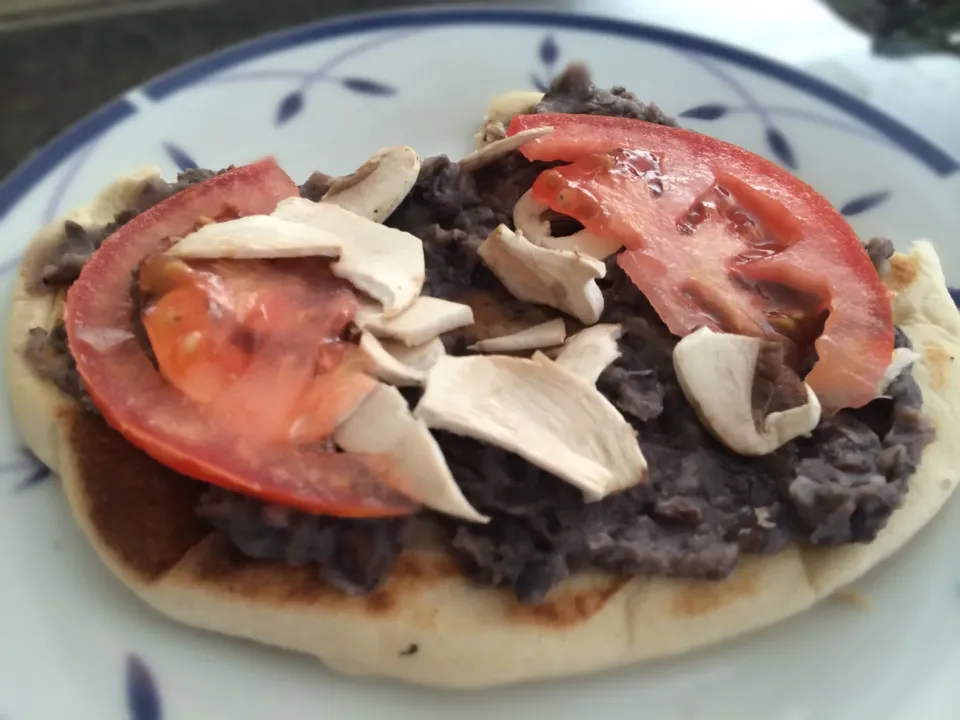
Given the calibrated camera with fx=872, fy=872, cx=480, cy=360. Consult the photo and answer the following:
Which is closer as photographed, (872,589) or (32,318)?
(872,589)

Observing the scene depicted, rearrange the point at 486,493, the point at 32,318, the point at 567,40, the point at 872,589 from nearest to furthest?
1. the point at 486,493
2. the point at 872,589
3. the point at 32,318
4. the point at 567,40

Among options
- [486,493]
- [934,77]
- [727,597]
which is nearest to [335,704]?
[486,493]

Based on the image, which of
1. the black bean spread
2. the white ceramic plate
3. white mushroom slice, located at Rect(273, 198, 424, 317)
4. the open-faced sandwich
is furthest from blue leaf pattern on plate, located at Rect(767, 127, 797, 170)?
white mushroom slice, located at Rect(273, 198, 424, 317)

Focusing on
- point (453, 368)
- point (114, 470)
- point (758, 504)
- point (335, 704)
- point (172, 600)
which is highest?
point (453, 368)

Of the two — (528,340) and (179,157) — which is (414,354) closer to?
(528,340)

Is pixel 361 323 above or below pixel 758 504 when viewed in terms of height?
above

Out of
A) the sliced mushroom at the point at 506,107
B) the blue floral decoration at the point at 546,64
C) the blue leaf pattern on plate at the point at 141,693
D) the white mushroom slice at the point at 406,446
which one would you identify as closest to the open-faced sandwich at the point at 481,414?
the white mushroom slice at the point at 406,446

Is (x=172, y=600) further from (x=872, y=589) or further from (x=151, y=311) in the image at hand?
(x=872, y=589)

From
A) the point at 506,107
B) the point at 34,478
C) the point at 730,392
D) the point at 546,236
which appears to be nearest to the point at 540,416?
the point at 730,392
